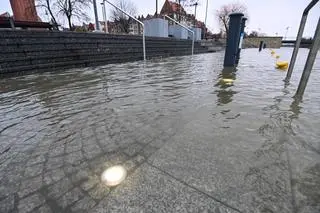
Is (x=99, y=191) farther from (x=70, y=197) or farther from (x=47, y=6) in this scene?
(x=47, y=6)

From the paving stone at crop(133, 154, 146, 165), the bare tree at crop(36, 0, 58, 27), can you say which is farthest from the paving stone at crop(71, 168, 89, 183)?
the bare tree at crop(36, 0, 58, 27)

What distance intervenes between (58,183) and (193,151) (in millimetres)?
1078

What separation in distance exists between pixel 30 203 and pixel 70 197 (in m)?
0.23

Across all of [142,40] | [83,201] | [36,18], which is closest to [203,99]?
[83,201]

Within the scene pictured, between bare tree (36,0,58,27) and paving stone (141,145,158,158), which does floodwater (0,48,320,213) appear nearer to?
paving stone (141,145,158,158)

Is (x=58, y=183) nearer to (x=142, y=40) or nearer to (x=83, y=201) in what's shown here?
(x=83, y=201)

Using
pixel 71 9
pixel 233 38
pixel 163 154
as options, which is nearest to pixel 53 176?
pixel 163 154

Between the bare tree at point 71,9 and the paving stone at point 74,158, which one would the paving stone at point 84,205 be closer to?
the paving stone at point 74,158

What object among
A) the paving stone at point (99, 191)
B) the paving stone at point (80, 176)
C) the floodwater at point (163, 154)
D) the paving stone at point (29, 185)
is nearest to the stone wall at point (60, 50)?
the floodwater at point (163, 154)

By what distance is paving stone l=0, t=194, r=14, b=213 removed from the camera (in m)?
1.05

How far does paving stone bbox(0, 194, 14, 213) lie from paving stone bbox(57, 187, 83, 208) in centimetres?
29

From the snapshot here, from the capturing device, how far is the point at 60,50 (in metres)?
6.30

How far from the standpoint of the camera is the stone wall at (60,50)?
5.07 m

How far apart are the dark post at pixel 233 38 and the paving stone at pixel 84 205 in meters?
6.92
